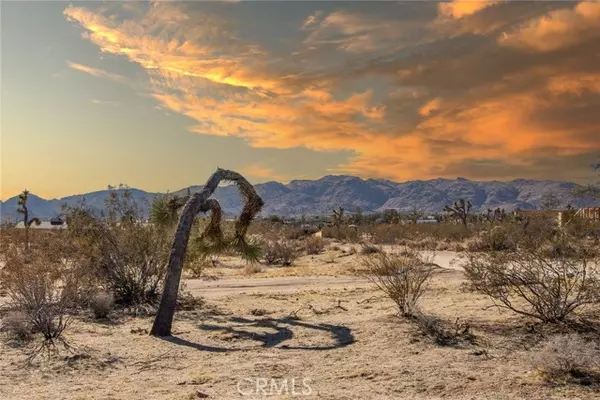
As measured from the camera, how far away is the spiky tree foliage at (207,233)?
38.7ft

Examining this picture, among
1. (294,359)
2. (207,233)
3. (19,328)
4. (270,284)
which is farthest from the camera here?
(270,284)

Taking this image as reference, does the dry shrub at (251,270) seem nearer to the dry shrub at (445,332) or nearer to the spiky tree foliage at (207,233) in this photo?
the spiky tree foliage at (207,233)

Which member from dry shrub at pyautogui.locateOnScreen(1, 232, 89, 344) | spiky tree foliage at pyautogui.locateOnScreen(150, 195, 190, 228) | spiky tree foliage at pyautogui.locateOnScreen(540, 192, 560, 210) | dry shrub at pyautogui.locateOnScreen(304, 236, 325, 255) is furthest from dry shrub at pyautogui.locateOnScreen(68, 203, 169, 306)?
dry shrub at pyautogui.locateOnScreen(304, 236, 325, 255)

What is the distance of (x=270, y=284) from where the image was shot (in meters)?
20.9

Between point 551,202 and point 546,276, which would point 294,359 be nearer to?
point 546,276

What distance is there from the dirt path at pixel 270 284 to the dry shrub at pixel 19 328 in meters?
7.20

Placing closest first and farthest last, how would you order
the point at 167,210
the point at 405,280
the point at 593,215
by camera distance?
the point at 405,280 < the point at 167,210 < the point at 593,215

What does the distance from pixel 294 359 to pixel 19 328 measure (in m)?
5.61

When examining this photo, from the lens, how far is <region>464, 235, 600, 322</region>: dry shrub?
10234 mm

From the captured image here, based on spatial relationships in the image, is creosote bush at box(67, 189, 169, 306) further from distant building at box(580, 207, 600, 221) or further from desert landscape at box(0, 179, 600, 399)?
distant building at box(580, 207, 600, 221)

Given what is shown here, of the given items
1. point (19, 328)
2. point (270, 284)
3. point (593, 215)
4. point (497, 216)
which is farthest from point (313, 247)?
point (497, 216)

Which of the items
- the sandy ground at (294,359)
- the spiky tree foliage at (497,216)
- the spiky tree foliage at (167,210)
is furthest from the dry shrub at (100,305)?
the spiky tree foliage at (497,216)

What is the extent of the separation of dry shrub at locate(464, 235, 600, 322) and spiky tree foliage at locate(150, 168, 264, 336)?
571 cm
